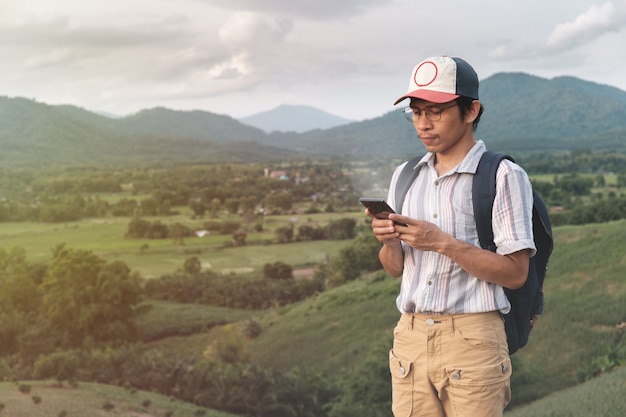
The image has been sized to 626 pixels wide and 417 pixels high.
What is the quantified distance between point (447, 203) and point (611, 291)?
970cm

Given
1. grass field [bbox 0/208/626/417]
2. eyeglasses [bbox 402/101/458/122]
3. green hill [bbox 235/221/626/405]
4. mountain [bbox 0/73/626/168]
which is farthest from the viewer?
mountain [bbox 0/73/626/168]

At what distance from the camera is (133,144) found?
44.8ft

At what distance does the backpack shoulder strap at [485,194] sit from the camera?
154 cm

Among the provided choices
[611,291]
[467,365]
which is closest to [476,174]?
[467,365]

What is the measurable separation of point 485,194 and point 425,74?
13.4 inches

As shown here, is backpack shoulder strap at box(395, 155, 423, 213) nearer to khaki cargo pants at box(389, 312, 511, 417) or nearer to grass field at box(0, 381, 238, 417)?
khaki cargo pants at box(389, 312, 511, 417)

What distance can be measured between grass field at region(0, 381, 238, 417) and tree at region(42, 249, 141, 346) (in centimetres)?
110

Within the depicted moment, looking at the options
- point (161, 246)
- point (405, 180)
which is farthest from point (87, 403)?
point (405, 180)

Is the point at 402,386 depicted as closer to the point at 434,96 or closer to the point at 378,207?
the point at 378,207

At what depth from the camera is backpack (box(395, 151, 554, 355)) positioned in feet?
5.07

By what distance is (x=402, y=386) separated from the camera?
1677 mm

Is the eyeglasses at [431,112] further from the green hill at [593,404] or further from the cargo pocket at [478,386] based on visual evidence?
the green hill at [593,404]

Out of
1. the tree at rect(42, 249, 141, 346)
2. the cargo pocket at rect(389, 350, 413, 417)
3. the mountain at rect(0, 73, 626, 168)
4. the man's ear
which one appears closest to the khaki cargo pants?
the cargo pocket at rect(389, 350, 413, 417)

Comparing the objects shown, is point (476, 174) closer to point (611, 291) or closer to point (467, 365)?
point (467, 365)
